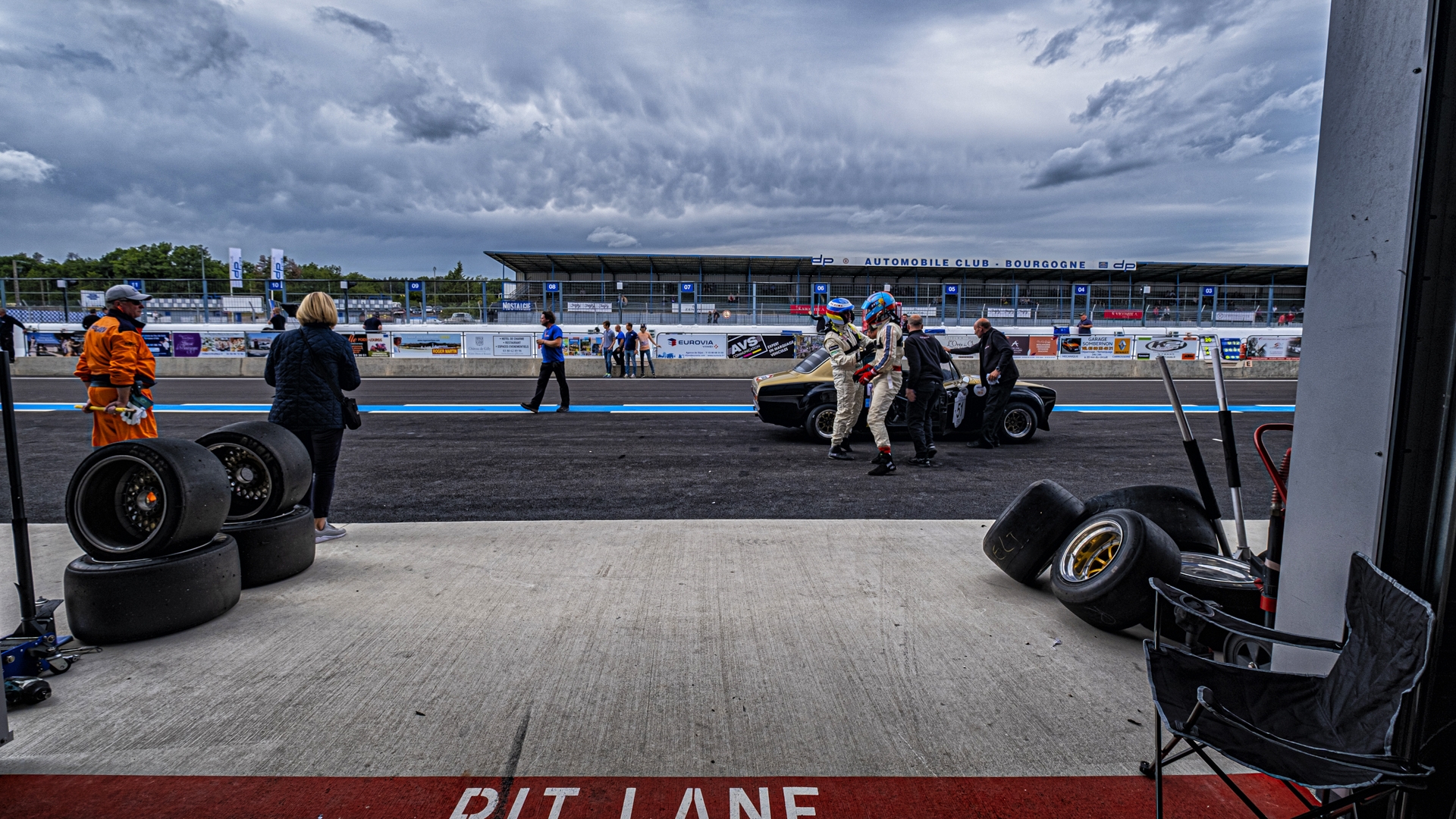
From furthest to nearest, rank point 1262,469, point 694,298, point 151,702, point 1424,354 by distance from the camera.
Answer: point 694,298 → point 1262,469 → point 151,702 → point 1424,354

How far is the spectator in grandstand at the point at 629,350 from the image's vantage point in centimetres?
2206

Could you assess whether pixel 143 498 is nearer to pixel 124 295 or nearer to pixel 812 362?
pixel 124 295

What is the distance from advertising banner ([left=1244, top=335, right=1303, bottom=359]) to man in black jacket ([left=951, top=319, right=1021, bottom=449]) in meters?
22.6

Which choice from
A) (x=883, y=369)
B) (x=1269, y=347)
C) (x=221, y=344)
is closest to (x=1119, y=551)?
(x=883, y=369)

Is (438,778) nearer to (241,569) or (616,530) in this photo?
(241,569)

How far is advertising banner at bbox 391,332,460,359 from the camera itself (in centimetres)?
2359

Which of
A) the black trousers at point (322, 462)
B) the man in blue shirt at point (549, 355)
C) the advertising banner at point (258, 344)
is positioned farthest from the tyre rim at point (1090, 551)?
the advertising banner at point (258, 344)

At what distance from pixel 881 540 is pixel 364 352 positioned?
2279cm

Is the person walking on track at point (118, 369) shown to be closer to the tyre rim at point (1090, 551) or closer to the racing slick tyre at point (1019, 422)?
the tyre rim at point (1090, 551)

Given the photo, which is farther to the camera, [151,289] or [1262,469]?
[151,289]

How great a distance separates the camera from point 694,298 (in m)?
27.8

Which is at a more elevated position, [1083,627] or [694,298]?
[694,298]

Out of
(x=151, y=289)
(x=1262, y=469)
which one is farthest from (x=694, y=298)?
(x=1262, y=469)

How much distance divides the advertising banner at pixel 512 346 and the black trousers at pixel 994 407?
58.3 feet
